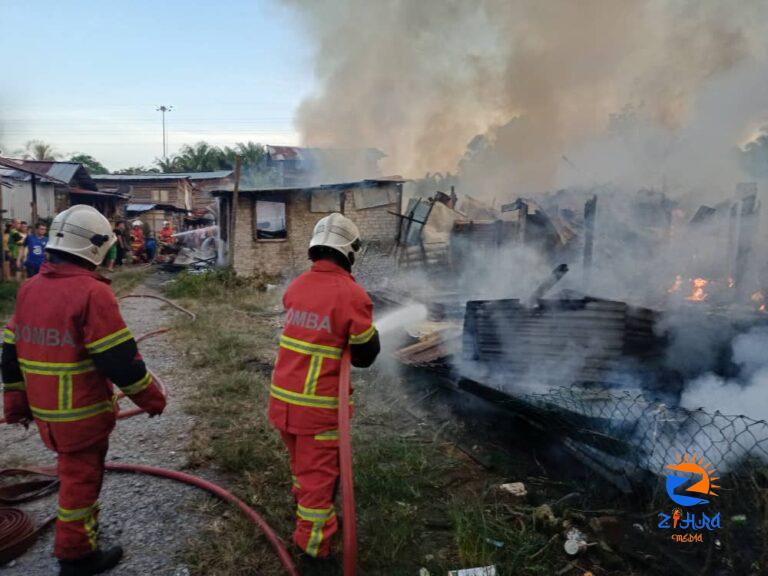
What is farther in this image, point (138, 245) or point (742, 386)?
point (138, 245)

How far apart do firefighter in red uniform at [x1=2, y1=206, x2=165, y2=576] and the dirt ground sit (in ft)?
1.17

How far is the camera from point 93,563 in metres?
2.59

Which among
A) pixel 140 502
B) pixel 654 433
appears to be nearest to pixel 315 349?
pixel 140 502

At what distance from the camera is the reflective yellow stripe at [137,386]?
8.01ft

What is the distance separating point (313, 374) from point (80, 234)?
133cm

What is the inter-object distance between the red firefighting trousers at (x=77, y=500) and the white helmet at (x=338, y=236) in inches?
59.1

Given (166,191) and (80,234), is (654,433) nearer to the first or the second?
(80,234)

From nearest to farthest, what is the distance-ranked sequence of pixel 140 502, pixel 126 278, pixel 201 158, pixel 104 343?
pixel 104 343 < pixel 140 502 < pixel 126 278 < pixel 201 158

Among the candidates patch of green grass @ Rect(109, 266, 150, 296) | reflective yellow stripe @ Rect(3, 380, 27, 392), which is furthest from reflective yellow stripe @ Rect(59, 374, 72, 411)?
patch of green grass @ Rect(109, 266, 150, 296)

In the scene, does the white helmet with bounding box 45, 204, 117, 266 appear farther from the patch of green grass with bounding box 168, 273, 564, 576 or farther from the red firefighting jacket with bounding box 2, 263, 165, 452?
the patch of green grass with bounding box 168, 273, 564, 576

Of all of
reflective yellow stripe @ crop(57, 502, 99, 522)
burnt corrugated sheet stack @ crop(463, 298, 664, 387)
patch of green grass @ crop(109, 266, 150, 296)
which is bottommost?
patch of green grass @ crop(109, 266, 150, 296)

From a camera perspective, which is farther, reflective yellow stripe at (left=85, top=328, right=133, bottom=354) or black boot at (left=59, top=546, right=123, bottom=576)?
black boot at (left=59, top=546, right=123, bottom=576)

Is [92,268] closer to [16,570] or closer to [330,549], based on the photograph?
[16,570]

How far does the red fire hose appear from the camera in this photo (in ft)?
7.50
